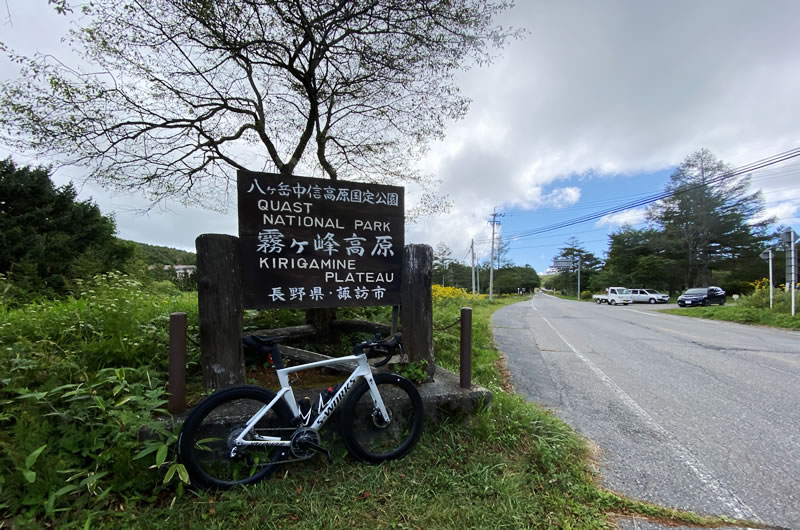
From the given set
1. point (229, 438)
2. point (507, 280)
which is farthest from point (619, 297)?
point (507, 280)

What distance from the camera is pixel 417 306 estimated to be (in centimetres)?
341

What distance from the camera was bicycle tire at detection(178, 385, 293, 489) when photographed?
2.16 metres

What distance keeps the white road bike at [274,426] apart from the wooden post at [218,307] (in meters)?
0.35

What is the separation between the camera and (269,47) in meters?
4.88

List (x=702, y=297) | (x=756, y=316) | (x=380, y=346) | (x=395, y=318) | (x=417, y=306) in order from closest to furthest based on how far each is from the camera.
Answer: (x=380, y=346)
(x=417, y=306)
(x=395, y=318)
(x=756, y=316)
(x=702, y=297)

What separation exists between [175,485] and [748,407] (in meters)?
5.69

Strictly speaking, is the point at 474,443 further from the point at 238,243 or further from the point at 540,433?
the point at 238,243

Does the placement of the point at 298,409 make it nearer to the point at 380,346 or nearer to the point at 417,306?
the point at 380,346

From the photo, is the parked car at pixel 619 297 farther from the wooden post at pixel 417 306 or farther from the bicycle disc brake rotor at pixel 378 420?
the bicycle disc brake rotor at pixel 378 420

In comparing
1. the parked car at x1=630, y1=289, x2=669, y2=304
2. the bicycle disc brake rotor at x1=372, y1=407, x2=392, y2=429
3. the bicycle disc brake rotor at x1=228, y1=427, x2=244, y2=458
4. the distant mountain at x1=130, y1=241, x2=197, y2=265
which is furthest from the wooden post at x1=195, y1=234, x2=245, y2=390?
the parked car at x1=630, y1=289, x2=669, y2=304

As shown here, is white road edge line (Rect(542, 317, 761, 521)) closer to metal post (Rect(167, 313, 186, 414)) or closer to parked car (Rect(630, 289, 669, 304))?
metal post (Rect(167, 313, 186, 414))

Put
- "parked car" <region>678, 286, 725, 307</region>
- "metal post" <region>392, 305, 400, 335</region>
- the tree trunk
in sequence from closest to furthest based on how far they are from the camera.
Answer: "metal post" <region>392, 305, 400, 335</region> → the tree trunk → "parked car" <region>678, 286, 725, 307</region>

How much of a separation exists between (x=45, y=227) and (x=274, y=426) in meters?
21.4

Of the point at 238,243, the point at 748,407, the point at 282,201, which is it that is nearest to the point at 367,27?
the point at 282,201
